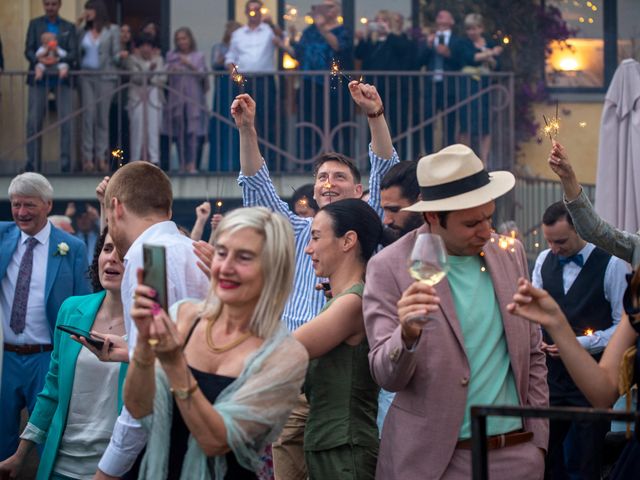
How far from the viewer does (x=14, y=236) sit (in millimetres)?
7922

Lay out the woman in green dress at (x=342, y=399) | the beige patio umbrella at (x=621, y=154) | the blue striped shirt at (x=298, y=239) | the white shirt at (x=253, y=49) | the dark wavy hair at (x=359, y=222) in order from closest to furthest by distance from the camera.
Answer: the woman in green dress at (x=342, y=399), the dark wavy hair at (x=359, y=222), the blue striped shirt at (x=298, y=239), the beige patio umbrella at (x=621, y=154), the white shirt at (x=253, y=49)

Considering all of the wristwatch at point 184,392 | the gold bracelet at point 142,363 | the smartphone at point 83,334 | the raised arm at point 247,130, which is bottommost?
the smartphone at point 83,334

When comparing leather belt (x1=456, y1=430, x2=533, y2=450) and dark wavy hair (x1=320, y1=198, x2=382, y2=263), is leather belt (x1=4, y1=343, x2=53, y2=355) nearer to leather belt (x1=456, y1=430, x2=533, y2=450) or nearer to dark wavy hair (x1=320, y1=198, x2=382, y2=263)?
dark wavy hair (x1=320, y1=198, x2=382, y2=263)

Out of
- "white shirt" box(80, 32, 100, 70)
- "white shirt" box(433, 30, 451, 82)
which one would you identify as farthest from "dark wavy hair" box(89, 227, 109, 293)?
"white shirt" box(433, 30, 451, 82)

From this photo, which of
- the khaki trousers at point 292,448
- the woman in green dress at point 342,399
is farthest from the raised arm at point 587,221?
the khaki trousers at point 292,448

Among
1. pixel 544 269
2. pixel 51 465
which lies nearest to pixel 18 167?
pixel 544 269

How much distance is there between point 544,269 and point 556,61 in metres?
7.57

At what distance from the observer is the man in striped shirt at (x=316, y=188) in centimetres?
532

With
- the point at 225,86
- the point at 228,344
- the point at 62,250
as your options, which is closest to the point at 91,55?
the point at 225,86

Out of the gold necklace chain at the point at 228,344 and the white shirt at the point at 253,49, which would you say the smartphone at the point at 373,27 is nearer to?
the white shirt at the point at 253,49

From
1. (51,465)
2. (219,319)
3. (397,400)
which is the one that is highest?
(219,319)

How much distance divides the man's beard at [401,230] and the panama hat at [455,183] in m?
0.94

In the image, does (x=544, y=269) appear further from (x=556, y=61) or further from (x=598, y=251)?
(x=556, y=61)

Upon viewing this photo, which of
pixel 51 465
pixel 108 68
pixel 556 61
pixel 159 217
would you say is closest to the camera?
pixel 159 217
